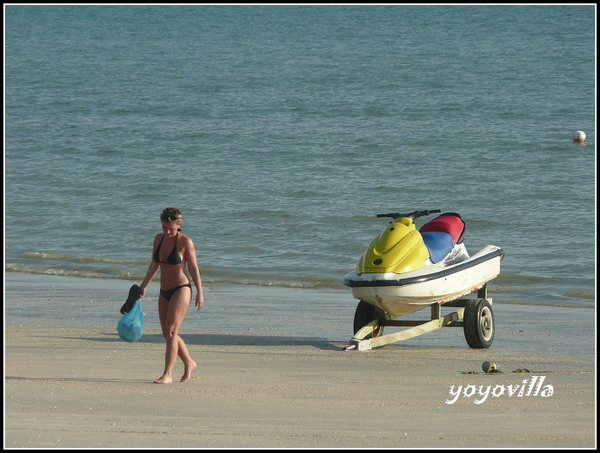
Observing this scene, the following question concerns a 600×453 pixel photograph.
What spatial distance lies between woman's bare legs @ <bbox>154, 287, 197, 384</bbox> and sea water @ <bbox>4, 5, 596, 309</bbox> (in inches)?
273

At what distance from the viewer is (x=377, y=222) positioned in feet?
63.9

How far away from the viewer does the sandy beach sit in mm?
5430

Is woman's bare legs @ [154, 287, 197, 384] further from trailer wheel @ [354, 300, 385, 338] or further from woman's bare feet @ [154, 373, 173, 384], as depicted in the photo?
trailer wheel @ [354, 300, 385, 338]

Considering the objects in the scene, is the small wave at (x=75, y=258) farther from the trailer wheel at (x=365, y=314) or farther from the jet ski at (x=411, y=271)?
the jet ski at (x=411, y=271)

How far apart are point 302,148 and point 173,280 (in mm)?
22544

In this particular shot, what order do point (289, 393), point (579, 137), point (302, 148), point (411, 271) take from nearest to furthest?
point (289, 393)
point (411, 271)
point (579, 137)
point (302, 148)

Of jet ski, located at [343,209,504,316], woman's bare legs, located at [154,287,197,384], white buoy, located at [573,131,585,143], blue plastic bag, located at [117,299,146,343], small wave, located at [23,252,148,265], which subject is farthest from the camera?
white buoy, located at [573,131,585,143]

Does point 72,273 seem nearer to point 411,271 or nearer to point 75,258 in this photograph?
point 75,258

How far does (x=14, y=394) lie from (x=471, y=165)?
21.1 m

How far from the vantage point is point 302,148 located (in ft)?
95.9

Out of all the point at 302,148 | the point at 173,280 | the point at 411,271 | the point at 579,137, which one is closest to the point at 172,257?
the point at 173,280

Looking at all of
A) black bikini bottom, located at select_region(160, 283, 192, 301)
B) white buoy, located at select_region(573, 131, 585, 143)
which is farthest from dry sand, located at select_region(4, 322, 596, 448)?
white buoy, located at select_region(573, 131, 585, 143)

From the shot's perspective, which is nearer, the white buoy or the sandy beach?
the sandy beach

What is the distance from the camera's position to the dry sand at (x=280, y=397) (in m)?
5.41
